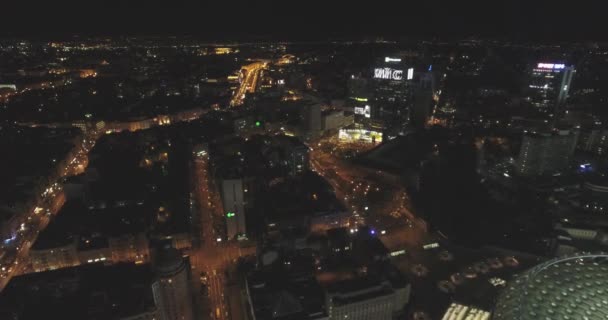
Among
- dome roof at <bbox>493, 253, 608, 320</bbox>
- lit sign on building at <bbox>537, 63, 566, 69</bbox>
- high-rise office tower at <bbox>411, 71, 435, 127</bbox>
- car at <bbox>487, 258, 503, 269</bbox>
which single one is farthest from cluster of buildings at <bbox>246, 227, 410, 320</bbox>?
lit sign on building at <bbox>537, 63, 566, 69</bbox>

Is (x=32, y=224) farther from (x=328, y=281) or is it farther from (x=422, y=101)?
(x=422, y=101)

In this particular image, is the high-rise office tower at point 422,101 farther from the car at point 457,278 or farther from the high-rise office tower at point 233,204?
the high-rise office tower at point 233,204

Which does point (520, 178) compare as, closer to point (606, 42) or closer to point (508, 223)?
point (508, 223)

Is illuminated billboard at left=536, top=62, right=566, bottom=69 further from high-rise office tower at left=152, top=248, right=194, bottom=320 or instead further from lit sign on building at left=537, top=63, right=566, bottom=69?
high-rise office tower at left=152, top=248, right=194, bottom=320

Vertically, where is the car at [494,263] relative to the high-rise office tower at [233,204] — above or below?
below

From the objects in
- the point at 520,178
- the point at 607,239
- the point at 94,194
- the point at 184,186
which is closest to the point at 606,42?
the point at 520,178

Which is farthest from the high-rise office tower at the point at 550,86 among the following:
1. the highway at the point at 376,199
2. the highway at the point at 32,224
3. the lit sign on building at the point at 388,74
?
the highway at the point at 32,224
